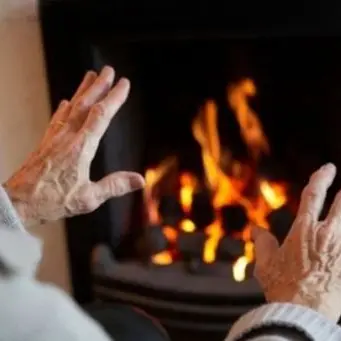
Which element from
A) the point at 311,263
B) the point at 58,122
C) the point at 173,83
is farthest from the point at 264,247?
the point at 173,83

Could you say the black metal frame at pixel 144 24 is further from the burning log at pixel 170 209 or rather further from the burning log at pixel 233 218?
the burning log at pixel 233 218

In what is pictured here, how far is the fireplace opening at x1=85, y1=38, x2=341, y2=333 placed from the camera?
67.3 inches

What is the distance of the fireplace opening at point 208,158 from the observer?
1710 mm

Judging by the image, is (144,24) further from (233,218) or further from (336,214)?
(336,214)

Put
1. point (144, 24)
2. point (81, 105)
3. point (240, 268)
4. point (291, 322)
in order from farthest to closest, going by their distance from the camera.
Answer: point (240, 268)
point (144, 24)
point (81, 105)
point (291, 322)

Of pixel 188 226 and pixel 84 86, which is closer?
pixel 84 86

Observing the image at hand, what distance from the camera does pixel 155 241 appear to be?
179cm

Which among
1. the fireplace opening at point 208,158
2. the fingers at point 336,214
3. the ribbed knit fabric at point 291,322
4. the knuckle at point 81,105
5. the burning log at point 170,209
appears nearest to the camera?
the ribbed knit fabric at point 291,322

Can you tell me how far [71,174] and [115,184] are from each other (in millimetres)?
54

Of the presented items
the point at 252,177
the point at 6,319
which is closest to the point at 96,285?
the point at 252,177

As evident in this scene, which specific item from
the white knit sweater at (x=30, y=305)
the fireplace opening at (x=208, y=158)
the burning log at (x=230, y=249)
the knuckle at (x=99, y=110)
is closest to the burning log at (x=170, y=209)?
the fireplace opening at (x=208, y=158)

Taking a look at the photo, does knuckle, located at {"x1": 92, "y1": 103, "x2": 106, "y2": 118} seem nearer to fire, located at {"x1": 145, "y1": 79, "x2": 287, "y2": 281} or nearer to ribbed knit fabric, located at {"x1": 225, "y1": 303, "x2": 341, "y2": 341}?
ribbed knit fabric, located at {"x1": 225, "y1": 303, "x2": 341, "y2": 341}

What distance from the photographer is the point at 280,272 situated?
3.00 ft

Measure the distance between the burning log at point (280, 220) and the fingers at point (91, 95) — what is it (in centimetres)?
78
